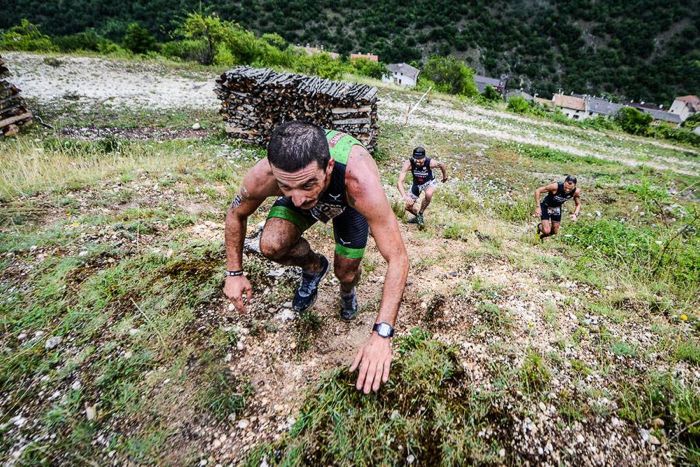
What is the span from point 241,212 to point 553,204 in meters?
6.42

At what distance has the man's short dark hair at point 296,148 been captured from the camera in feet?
6.47

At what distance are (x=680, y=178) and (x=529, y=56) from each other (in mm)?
75561

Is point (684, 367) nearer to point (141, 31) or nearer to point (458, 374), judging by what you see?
point (458, 374)

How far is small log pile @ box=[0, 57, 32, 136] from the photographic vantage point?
A: 8.54m

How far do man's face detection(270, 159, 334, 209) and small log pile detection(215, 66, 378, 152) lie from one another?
7.98m

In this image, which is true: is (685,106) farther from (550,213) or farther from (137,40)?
(137,40)

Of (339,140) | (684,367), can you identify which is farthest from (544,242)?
(339,140)

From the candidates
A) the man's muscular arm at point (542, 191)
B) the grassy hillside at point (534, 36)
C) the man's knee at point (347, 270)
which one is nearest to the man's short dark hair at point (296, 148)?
the man's knee at point (347, 270)

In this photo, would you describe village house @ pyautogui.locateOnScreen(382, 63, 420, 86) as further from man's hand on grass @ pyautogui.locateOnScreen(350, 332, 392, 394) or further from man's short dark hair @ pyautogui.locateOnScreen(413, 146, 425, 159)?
man's hand on grass @ pyautogui.locateOnScreen(350, 332, 392, 394)

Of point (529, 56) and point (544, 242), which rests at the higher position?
point (529, 56)

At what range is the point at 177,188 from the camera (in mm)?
5656

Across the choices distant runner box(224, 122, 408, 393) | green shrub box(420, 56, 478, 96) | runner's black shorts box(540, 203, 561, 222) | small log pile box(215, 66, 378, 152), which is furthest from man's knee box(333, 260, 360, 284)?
green shrub box(420, 56, 478, 96)

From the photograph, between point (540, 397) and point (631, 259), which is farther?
point (631, 259)

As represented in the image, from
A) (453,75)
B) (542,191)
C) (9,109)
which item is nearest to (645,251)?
(542,191)
